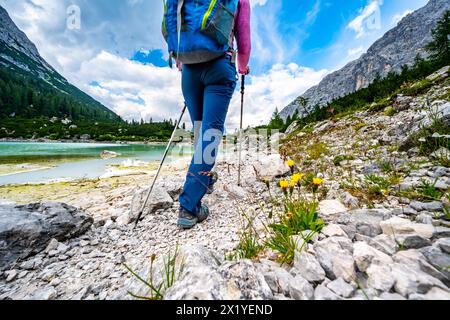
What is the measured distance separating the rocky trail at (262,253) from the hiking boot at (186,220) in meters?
0.09

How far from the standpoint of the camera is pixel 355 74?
129500 mm

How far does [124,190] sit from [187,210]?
2689mm

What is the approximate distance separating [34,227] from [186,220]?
4.65ft

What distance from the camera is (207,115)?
239 centimetres

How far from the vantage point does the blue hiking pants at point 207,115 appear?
2.28m

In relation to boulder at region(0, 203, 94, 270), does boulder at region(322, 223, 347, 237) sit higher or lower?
higher

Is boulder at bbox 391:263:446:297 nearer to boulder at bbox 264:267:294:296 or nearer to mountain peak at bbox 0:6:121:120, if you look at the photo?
boulder at bbox 264:267:294:296

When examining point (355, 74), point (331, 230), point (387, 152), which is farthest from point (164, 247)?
point (355, 74)

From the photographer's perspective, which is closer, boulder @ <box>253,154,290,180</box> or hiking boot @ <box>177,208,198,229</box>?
hiking boot @ <box>177,208,198,229</box>

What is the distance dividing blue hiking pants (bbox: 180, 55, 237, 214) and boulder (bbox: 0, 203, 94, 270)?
1.17 meters

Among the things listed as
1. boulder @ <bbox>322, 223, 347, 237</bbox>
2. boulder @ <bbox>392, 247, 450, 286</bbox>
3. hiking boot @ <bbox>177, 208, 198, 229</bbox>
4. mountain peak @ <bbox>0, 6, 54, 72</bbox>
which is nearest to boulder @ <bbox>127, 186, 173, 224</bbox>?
hiking boot @ <bbox>177, 208, 198, 229</bbox>

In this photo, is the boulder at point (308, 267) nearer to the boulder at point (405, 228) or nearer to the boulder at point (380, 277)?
the boulder at point (380, 277)

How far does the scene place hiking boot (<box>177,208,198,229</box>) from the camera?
231cm

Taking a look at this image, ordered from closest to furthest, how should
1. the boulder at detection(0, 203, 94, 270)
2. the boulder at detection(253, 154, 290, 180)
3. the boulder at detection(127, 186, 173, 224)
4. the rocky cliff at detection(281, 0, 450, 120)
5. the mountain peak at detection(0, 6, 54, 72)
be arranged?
the boulder at detection(0, 203, 94, 270) < the boulder at detection(127, 186, 173, 224) < the boulder at detection(253, 154, 290, 180) < the rocky cliff at detection(281, 0, 450, 120) < the mountain peak at detection(0, 6, 54, 72)
